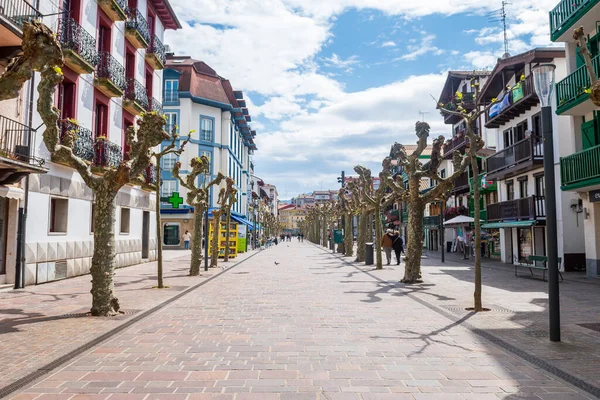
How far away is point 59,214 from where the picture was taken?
15.8m

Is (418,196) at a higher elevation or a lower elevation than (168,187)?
lower

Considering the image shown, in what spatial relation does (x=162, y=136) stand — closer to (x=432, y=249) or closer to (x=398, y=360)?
(x=398, y=360)

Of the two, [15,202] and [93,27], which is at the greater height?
[93,27]

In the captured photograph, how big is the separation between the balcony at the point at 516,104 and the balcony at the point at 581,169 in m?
5.32

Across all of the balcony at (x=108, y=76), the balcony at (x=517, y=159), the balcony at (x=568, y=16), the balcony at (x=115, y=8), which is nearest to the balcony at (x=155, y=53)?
the balcony at (x=115, y=8)

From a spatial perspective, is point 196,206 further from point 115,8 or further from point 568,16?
point 568,16

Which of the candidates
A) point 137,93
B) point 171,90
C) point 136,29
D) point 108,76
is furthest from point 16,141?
point 171,90

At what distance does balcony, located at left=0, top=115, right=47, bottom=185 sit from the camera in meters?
11.5

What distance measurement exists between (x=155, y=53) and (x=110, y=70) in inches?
218

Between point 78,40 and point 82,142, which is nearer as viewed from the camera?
point 78,40

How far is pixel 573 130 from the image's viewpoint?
18.9 meters

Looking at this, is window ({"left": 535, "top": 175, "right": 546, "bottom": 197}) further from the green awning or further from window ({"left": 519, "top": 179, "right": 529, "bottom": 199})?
the green awning

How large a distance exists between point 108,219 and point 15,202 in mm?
5790

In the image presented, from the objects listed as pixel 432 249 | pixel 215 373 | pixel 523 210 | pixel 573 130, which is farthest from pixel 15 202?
pixel 432 249
